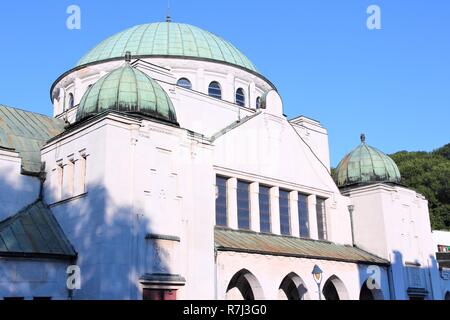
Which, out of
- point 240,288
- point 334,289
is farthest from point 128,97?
point 334,289

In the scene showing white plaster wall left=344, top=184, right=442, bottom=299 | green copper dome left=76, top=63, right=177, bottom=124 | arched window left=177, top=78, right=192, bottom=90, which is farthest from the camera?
arched window left=177, top=78, right=192, bottom=90

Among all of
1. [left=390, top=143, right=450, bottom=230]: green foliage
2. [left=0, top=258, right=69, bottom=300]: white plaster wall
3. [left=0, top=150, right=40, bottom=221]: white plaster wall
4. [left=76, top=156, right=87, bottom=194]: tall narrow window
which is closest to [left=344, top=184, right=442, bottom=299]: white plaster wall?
[left=76, top=156, right=87, bottom=194]: tall narrow window

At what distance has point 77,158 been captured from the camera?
1948 cm

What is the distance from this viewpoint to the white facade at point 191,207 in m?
17.8

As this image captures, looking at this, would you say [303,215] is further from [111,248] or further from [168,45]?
[168,45]

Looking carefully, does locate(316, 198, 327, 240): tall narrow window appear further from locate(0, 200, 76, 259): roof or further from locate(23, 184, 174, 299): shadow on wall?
locate(0, 200, 76, 259): roof

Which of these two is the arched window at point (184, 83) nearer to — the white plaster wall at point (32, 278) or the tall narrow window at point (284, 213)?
the tall narrow window at point (284, 213)

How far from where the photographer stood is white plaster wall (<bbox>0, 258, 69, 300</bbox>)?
16812 millimetres

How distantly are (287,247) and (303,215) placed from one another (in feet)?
12.7

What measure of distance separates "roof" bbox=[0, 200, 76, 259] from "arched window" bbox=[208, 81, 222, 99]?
43.1 ft

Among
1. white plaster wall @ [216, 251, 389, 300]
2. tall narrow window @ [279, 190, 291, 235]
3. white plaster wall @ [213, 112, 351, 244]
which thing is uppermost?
white plaster wall @ [213, 112, 351, 244]

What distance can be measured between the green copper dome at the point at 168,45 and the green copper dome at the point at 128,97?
10.1 metres

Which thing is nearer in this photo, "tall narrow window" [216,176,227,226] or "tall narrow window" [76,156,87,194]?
"tall narrow window" [76,156,87,194]

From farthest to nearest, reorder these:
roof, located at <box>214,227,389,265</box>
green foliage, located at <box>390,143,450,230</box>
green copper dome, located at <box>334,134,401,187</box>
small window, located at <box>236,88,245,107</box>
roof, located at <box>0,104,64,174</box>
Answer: green foliage, located at <box>390,143,450,230</box>
small window, located at <box>236,88,245,107</box>
green copper dome, located at <box>334,134,401,187</box>
roof, located at <box>0,104,64,174</box>
roof, located at <box>214,227,389,265</box>
